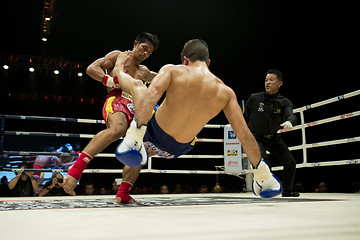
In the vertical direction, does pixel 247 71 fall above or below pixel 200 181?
above

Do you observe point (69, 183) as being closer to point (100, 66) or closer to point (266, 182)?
point (100, 66)

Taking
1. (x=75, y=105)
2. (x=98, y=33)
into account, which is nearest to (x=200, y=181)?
(x=75, y=105)

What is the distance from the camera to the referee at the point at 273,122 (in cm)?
345

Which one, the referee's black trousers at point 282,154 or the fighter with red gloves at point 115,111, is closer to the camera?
the fighter with red gloves at point 115,111

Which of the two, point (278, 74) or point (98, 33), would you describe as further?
point (98, 33)

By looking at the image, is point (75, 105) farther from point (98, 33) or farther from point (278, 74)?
point (278, 74)

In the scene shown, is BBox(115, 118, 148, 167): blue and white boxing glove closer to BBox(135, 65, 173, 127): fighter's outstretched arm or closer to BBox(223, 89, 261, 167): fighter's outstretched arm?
BBox(135, 65, 173, 127): fighter's outstretched arm

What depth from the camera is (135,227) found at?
1062 millimetres

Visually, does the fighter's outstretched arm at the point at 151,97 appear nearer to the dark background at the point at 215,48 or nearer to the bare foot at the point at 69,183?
the bare foot at the point at 69,183

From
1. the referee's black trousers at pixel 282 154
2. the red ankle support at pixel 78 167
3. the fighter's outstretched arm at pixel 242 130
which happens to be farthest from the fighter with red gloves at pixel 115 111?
the referee's black trousers at pixel 282 154

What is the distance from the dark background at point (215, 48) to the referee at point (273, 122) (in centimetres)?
427

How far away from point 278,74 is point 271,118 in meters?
0.51

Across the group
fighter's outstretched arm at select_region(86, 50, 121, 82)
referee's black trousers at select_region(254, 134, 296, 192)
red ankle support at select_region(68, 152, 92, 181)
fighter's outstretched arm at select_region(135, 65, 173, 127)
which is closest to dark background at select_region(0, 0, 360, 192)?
referee's black trousers at select_region(254, 134, 296, 192)

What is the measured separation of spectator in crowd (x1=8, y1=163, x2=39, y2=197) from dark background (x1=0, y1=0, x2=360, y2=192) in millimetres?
4469
